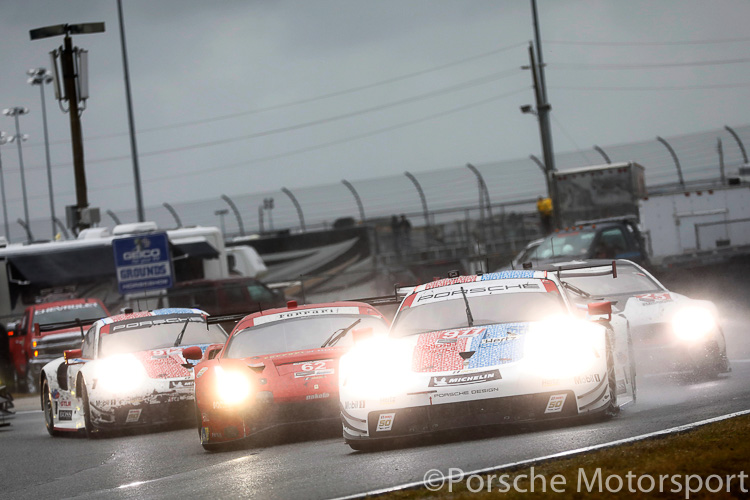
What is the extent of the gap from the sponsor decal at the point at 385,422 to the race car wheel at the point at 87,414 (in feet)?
17.3

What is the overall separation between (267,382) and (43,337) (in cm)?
1343

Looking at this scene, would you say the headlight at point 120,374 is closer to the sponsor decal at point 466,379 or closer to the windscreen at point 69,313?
the sponsor decal at point 466,379

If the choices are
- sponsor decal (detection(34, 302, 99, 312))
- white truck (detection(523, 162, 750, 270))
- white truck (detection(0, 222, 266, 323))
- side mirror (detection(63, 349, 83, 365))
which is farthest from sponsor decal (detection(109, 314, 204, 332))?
white truck (detection(0, 222, 266, 323))

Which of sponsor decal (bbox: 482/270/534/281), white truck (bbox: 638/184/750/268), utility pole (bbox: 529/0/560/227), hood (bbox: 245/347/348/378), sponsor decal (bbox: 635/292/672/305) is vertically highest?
utility pole (bbox: 529/0/560/227)

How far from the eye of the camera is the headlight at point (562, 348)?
836 centimetres

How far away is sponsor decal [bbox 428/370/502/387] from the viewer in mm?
8242

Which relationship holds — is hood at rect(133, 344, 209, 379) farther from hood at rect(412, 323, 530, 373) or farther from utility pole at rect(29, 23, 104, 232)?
utility pole at rect(29, 23, 104, 232)

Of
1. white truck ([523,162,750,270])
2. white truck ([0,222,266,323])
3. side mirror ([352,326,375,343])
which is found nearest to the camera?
side mirror ([352,326,375,343])

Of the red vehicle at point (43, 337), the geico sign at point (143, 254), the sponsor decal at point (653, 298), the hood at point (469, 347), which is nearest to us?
the hood at point (469, 347)

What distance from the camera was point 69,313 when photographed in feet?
75.2

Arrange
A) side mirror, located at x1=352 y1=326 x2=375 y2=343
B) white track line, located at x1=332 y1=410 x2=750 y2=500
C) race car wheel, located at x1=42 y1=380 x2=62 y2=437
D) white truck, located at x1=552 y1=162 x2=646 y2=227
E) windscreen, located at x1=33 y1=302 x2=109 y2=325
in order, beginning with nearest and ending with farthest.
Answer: white track line, located at x1=332 y1=410 x2=750 y2=500 < side mirror, located at x1=352 y1=326 x2=375 y2=343 < race car wheel, located at x1=42 y1=380 x2=62 y2=437 < windscreen, located at x1=33 y1=302 x2=109 y2=325 < white truck, located at x1=552 y1=162 x2=646 y2=227

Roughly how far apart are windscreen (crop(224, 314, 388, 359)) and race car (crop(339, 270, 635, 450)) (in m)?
1.56

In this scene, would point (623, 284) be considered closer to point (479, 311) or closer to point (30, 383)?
point (479, 311)

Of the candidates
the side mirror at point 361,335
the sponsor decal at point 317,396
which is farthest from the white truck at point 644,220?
the side mirror at point 361,335
